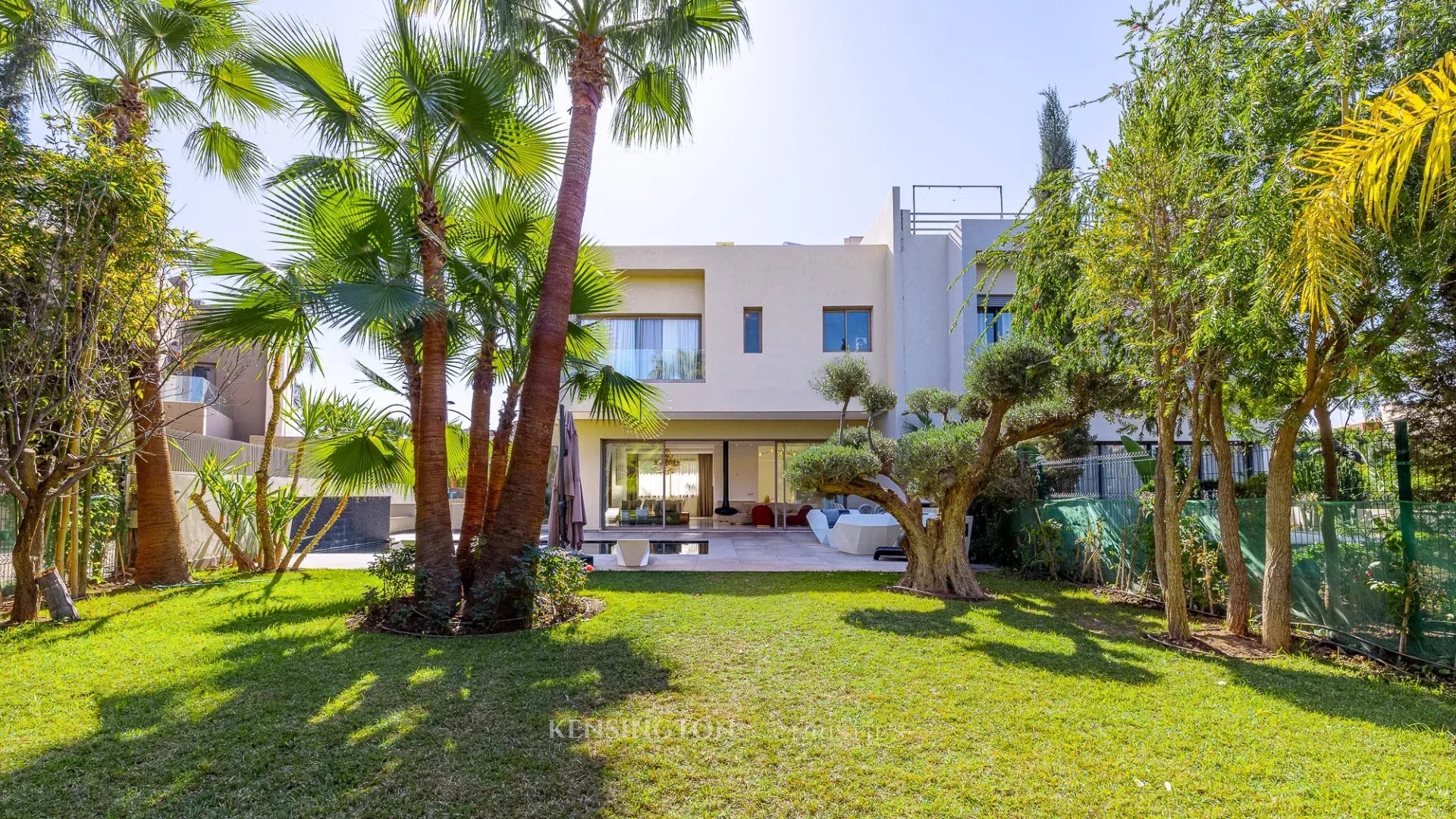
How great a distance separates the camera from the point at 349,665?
5.02 metres

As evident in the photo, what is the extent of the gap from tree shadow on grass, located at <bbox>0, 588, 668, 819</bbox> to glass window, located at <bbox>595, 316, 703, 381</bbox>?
11023 mm

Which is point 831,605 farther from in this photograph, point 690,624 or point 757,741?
point 757,741

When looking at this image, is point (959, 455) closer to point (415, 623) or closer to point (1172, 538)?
point (1172, 538)

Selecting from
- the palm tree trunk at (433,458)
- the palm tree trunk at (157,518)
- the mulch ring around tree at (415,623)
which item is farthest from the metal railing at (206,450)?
the palm tree trunk at (433,458)

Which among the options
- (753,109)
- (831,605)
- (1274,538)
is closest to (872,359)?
(753,109)

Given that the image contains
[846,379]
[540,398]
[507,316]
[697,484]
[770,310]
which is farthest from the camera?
[697,484]

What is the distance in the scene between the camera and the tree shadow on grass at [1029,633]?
516 cm

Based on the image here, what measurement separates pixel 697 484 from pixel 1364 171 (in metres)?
15.8

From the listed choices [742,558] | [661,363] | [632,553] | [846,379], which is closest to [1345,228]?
[846,379]

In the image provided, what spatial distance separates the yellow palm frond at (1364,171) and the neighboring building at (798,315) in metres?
10.8

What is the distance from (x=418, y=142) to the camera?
6.60 metres

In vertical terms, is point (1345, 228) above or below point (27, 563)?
above

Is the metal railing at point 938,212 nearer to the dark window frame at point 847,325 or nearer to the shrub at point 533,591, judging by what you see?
the dark window frame at point 847,325

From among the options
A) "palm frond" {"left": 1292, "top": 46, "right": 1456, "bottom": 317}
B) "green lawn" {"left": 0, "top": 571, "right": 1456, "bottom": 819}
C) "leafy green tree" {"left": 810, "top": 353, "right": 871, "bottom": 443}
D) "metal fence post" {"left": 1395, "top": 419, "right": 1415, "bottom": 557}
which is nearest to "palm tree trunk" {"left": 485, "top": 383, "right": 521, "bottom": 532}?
"green lawn" {"left": 0, "top": 571, "right": 1456, "bottom": 819}
